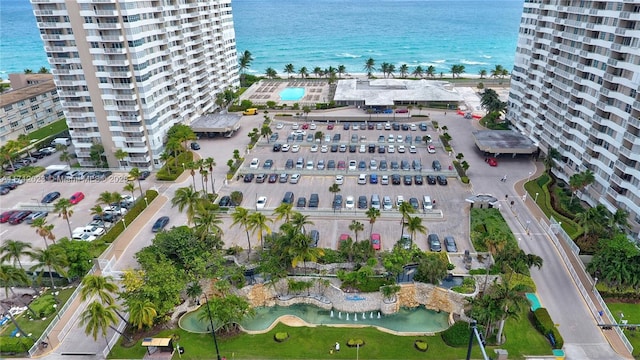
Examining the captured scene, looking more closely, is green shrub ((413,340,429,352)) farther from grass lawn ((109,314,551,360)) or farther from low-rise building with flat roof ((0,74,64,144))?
low-rise building with flat roof ((0,74,64,144))

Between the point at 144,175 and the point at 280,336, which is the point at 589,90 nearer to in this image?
the point at 280,336

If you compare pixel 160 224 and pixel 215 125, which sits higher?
pixel 215 125

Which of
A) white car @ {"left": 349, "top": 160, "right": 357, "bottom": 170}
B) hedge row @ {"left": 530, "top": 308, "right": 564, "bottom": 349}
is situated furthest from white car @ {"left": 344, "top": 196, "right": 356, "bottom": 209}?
hedge row @ {"left": 530, "top": 308, "right": 564, "bottom": 349}

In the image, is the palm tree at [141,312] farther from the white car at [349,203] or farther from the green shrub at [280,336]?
the white car at [349,203]

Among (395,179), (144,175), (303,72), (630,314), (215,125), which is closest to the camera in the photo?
(630,314)

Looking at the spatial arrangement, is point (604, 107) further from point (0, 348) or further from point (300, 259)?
→ point (0, 348)

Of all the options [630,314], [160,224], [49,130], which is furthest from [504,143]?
[49,130]
